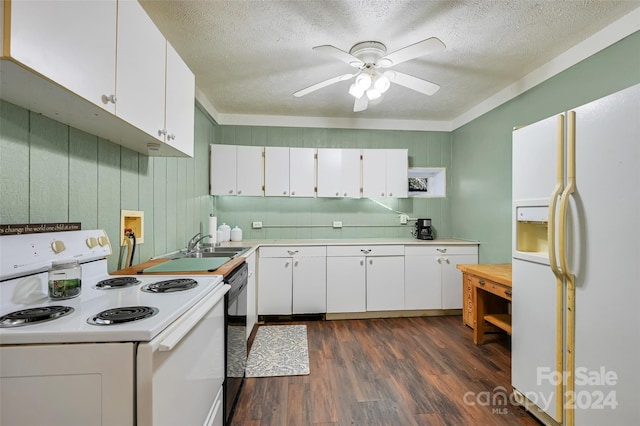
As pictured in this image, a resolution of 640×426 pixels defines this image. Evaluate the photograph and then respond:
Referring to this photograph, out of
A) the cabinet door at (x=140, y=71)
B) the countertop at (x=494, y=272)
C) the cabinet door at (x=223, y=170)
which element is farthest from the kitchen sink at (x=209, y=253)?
the countertop at (x=494, y=272)

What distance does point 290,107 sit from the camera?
3463 millimetres

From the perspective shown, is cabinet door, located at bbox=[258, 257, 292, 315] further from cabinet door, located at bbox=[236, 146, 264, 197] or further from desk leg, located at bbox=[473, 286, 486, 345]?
desk leg, located at bbox=[473, 286, 486, 345]

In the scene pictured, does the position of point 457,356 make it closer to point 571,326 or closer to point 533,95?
point 571,326

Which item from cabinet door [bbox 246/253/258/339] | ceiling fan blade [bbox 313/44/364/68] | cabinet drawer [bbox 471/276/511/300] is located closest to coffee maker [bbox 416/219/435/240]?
cabinet drawer [bbox 471/276/511/300]

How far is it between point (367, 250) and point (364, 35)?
2207 millimetres

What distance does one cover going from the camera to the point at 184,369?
974 mm

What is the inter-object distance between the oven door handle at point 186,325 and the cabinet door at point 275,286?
1921 millimetres

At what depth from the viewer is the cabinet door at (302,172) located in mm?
3562

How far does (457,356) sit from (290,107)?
3.17m

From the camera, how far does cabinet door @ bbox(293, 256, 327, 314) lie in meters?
3.29

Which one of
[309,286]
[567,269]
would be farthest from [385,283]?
[567,269]

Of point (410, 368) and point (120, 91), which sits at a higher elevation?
point (120, 91)

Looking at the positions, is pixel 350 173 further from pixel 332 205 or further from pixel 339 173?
pixel 332 205

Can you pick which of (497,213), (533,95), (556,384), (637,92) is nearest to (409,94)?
(533,95)
